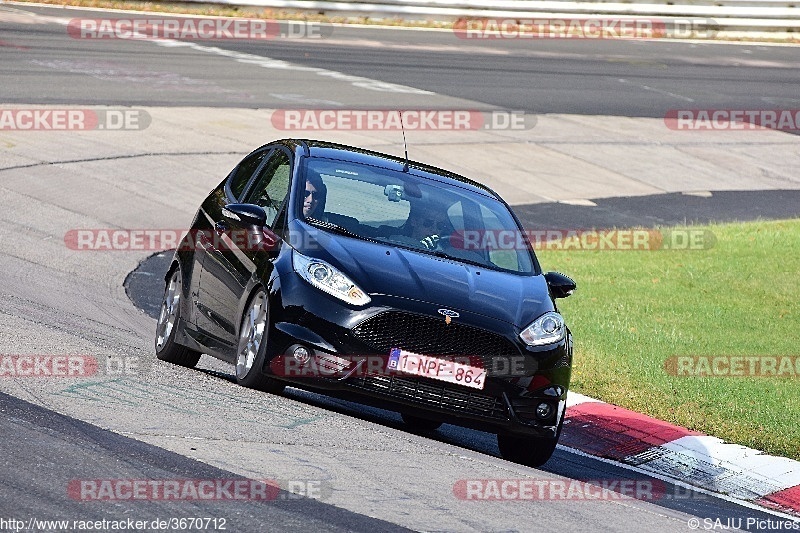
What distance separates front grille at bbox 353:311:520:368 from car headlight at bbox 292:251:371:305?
160 mm

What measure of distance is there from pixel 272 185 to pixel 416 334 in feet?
6.57

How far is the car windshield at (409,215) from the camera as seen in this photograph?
29.8 feet

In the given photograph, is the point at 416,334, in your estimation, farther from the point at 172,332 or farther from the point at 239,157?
the point at 239,157

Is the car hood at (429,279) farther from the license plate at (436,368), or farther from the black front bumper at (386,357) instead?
the license plate at (436,368)

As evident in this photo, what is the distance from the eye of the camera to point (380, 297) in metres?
8.14

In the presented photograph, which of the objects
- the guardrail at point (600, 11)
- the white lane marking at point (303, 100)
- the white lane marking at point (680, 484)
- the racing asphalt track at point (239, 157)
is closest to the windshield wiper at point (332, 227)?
the racing asphalt track at point (239, 157)

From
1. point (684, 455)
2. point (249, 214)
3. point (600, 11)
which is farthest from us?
point (600, 11)

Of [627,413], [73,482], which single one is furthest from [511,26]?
[73,482]

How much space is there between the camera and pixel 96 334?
410 inches

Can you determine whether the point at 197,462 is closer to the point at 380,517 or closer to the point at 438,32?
the point at 380,517

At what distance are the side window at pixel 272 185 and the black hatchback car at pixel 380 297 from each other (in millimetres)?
17

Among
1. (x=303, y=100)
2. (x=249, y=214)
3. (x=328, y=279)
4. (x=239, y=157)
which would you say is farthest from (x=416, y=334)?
(x=303, y=100)

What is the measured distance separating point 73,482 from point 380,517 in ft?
4.23

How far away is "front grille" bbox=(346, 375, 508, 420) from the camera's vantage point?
8062mm
